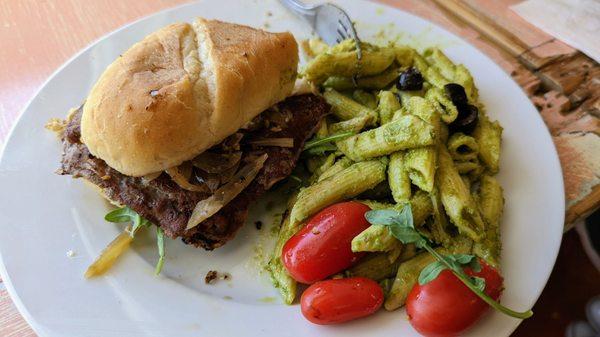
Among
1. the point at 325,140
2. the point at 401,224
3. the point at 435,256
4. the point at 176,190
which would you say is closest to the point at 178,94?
the point at 176,190

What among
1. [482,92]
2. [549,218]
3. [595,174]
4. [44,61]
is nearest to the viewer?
[549,218]

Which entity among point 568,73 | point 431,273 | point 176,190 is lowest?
point 568,73

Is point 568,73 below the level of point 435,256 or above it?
below

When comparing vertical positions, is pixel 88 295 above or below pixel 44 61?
below

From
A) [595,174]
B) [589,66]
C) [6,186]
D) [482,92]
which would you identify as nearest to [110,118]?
[6,186]

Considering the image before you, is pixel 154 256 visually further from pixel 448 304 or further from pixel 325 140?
pixel 448 304

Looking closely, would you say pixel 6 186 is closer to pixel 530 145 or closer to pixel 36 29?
pixel 36 29
